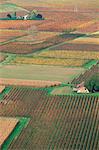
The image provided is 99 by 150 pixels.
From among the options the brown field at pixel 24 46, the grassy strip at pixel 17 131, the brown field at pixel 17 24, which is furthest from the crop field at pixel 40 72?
the brown field at pixel 17 24

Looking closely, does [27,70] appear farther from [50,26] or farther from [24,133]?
[50,26]

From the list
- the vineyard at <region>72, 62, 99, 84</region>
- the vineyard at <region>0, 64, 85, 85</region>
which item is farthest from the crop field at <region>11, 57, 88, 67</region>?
the vineyard at <region>72, 62, 99, 84</region>

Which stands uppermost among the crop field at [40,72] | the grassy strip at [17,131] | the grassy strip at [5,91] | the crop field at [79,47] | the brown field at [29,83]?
the grassy strip at [17,131]

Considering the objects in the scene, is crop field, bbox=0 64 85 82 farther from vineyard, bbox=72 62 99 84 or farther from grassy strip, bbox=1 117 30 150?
grassy strip, bbox=1 117 30 150

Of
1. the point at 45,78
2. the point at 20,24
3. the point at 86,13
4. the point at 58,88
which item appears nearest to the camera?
Result: the point at 58,88

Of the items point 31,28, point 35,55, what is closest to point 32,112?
point 35,55

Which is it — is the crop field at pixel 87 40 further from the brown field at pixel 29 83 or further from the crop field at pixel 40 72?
the brown field at pixel 29 83
